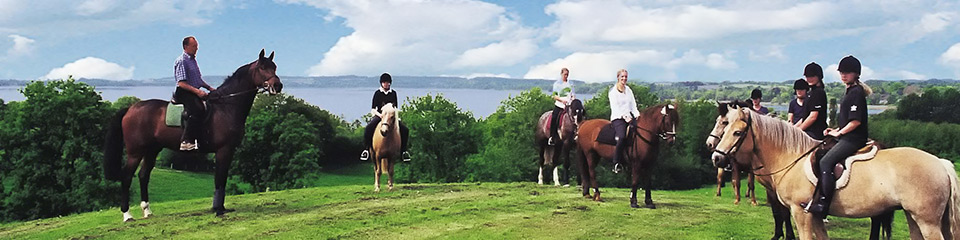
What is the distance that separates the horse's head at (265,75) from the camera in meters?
10.8

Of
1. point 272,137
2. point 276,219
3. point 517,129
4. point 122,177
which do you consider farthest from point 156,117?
point 517,129

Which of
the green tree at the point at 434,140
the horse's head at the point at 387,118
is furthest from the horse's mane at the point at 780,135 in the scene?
the green tree at the point at 434,140

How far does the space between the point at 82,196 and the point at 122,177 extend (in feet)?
67.8

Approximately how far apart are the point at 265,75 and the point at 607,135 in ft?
23.4

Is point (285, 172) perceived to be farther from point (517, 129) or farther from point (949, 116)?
point (949, 116)

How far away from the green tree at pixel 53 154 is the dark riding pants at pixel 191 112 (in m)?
21.5

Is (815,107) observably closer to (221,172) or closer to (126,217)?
(221,172)

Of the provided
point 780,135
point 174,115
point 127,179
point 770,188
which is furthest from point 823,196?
point 127,179

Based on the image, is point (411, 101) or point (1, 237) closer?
point (1, 237)

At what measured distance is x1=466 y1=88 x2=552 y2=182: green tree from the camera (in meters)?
39.5

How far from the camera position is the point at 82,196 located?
27.7 m

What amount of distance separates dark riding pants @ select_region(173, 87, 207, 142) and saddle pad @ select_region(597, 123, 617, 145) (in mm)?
8036

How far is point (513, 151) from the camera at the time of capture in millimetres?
40250

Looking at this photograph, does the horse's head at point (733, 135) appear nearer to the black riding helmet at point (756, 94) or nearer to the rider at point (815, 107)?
Answer: the rider at point (815, 107)
